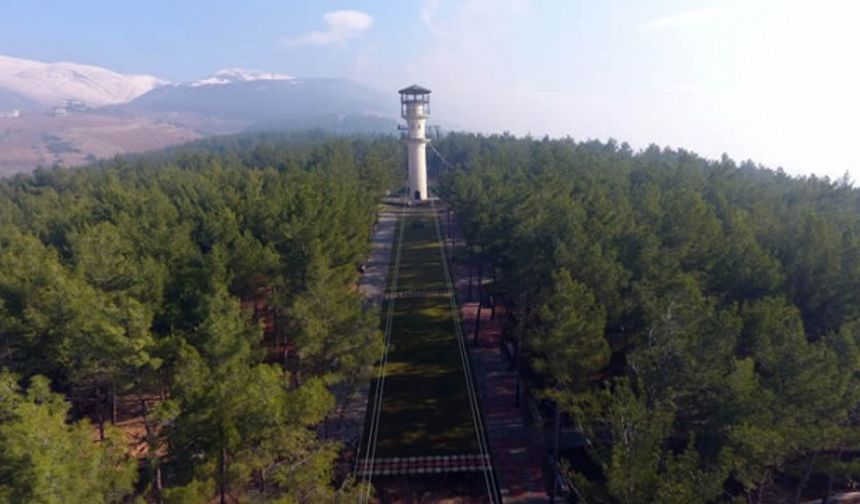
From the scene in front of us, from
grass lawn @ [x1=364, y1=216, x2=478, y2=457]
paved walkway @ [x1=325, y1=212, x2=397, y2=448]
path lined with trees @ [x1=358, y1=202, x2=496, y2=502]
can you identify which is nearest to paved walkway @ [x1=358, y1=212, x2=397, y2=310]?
paved walkway @ [x1=325, y1=212, x2=397, y2=448]

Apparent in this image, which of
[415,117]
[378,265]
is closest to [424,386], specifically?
[378,265]

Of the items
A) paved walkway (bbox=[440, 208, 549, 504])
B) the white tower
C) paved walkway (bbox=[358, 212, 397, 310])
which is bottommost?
paved walkway (bbox=[440, 208, 549, 504])

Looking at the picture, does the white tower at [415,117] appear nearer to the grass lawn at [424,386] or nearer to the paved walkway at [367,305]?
the paved walkway at [367,305]

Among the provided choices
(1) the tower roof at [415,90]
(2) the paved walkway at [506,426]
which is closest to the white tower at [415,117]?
(1) the tower roof at [415,90]

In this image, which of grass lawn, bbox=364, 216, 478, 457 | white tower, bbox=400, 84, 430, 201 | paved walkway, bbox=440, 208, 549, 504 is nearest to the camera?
paved walkway, bbox=440, 208, 549, 504

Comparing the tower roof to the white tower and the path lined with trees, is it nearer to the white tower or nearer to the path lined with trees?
the white tower

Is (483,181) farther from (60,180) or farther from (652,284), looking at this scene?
(60,180)

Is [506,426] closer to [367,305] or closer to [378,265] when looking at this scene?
[367,305]
